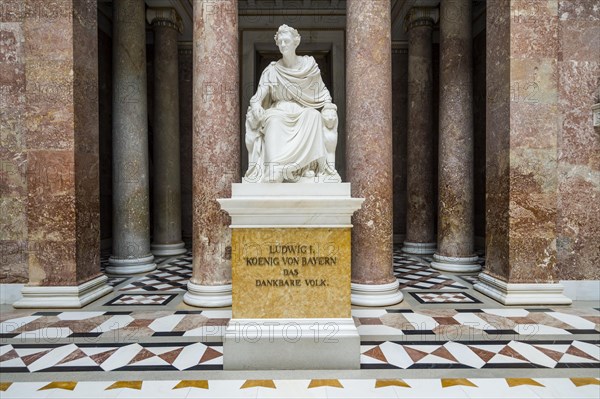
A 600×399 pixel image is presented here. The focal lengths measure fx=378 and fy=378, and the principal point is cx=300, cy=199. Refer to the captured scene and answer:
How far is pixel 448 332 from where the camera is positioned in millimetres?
4152

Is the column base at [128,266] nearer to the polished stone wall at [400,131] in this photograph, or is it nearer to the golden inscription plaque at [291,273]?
the golden inscription plaque at [291,273]

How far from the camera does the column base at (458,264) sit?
22.9 feet

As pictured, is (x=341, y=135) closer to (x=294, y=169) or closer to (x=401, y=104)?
(x=401, y=104)

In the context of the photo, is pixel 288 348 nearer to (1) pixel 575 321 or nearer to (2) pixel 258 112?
(2) pixel 258 112

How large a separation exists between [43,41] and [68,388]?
436 cm

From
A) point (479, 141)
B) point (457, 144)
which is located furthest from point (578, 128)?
point (479, 141)

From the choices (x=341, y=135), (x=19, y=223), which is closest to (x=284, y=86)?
(x=19, y=223)

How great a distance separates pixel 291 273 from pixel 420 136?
646 cm

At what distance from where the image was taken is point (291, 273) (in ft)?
11.2

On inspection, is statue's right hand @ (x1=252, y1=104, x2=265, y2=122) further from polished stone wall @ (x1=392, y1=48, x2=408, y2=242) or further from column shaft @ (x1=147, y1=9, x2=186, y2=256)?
polished stone wall @ (x1=392, y1=48, x2=408, y2=242)

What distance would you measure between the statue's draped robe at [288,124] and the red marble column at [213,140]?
1.03m

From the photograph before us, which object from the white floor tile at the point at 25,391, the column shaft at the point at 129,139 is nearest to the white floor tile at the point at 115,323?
the white floor tile at the point at 25,391

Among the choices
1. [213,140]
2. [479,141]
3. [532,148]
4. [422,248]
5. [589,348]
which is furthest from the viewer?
[479,141]

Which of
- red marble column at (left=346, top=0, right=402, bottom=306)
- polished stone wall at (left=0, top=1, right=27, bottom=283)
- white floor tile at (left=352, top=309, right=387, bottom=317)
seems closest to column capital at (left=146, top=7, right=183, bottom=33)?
polished stone wall at (left=0, top=1, right=27, bottom=283)
